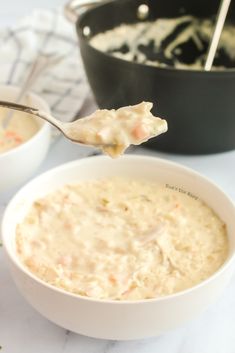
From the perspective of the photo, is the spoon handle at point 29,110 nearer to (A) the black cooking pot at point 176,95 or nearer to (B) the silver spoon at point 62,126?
(B) the silver spoon at point 62,126

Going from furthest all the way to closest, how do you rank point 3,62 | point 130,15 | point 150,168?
point 3,62 < point 130,15 < point 150,168

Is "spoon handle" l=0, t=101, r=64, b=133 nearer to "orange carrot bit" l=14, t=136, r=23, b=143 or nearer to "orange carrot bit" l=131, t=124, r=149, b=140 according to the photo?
"orange carrot bit" l=131, t=124, r=149, b=140

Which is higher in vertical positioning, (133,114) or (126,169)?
(133,114)

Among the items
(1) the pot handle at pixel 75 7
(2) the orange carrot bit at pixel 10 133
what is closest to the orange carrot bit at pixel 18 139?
(2) the orange carrot bit at pixel 10 133

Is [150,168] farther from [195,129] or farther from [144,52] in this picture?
[144,52]

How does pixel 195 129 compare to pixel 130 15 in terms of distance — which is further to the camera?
pixel 130 15

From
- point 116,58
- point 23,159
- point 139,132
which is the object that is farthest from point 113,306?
point 116,58

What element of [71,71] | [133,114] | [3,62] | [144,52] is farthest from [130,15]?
[133,114]
